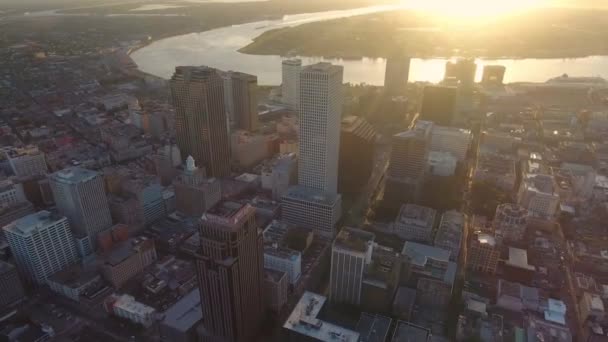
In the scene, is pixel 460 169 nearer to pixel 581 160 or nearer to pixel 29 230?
pixel 581 160

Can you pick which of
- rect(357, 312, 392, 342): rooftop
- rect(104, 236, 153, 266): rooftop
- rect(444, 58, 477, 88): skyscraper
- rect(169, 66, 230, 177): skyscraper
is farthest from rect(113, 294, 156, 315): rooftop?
rect(444, 58, 477, 88): skyscraper

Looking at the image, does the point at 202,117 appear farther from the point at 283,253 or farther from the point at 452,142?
the point at 452,142

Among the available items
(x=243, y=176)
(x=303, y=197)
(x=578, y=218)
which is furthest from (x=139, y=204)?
(x=578, y=218)

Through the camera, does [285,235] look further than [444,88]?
No

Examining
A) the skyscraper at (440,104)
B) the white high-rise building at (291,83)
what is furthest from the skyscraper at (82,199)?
the skyscraper at (440,104)

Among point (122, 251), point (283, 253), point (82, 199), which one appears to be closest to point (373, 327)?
point (283, 253)

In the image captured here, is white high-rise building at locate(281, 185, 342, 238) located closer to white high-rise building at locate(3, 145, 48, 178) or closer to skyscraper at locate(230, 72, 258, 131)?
skyscraper at locate(230, 72, 258, 131)
